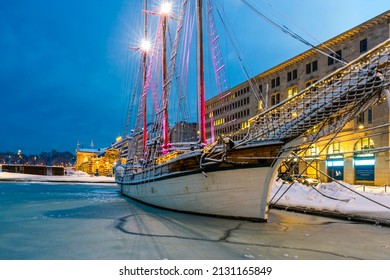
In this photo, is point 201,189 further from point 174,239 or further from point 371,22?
point 371,22

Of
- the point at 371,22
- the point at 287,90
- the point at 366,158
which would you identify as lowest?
the point at 366,158

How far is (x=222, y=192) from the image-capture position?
14.3 m

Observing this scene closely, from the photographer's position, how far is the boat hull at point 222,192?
13344 mm

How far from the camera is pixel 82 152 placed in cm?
14012

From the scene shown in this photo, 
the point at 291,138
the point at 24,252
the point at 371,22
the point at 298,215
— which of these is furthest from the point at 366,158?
the point at 24,252

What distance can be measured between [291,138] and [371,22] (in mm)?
34612

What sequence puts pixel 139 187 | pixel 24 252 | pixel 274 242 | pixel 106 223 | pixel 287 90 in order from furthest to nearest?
pixel 287 90 < pixel 139 187 < pixel 106 223 < pixel 274 242 < pixel 24 252

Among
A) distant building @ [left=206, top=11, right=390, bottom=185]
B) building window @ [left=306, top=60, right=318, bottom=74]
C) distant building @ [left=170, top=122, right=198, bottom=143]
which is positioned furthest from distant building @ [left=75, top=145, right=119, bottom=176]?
building window @ [left=306, top=60, right=318, bottom=74]

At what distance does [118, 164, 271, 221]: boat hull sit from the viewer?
43.8 feet

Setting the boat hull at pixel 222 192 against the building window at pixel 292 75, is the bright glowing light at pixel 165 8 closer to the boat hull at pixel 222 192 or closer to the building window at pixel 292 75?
the boat hull at pixel 222 192

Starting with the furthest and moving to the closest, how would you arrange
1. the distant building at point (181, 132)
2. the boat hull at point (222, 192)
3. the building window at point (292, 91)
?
1. the building window at point (292, 91)
2. the distant building at point (181, 132)
3. the boat hull at point (222, 192)

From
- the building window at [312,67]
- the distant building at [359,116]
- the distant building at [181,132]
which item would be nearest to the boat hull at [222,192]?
the distant building at [181,132]

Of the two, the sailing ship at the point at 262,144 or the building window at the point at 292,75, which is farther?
the building window at the point at 292,75

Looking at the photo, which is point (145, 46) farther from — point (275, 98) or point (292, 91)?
point (275, 98)
